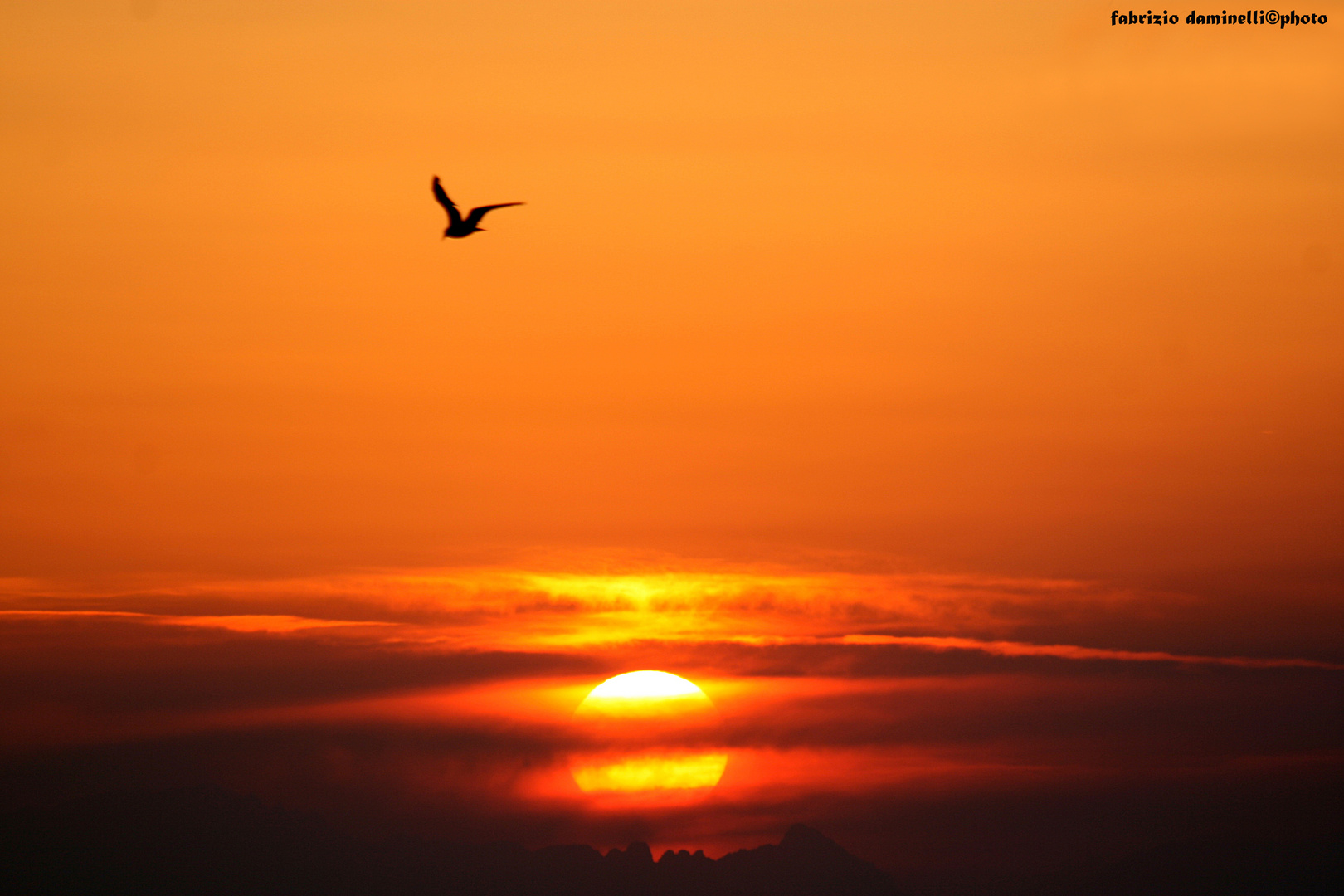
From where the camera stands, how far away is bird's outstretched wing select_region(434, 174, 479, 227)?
5588 centimetres

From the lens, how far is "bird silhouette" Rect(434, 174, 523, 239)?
183 feet

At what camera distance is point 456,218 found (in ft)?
184

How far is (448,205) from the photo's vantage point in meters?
56.1

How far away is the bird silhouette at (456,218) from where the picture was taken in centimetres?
5575

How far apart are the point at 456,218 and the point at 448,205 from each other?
55 centimetres

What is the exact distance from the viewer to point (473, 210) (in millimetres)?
55688

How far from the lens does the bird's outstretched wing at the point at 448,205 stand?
55.9m
